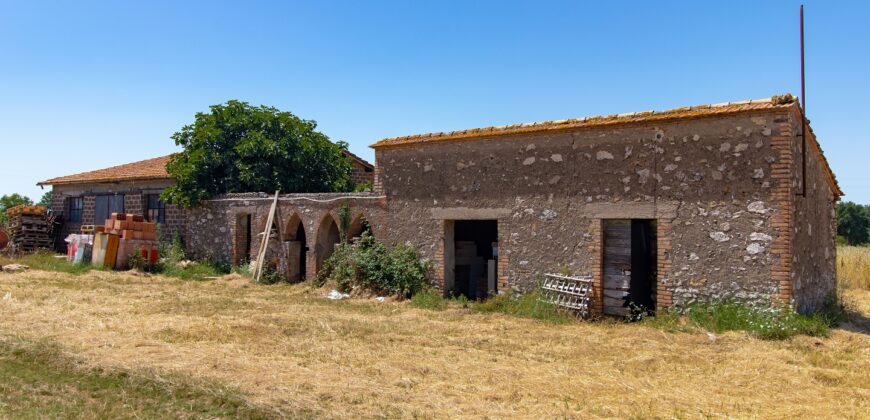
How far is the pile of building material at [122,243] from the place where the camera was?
17.8 meters

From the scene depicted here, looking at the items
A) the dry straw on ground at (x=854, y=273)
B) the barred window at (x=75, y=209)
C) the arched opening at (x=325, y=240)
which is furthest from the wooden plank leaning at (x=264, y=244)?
the dry straw on ground at (x=854, y=273)

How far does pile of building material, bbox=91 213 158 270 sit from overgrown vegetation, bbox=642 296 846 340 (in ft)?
45.6

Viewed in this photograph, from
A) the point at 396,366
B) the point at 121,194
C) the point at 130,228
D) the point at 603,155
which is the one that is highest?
the point at 603,155

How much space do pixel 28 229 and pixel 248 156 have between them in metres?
9.26

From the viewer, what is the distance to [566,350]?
28.2ft

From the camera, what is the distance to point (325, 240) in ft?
52.2

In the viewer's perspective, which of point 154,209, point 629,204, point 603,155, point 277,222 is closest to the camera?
point 629,204

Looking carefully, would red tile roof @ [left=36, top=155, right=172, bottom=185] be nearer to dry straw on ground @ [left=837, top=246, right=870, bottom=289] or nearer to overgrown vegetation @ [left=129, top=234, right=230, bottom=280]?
overgrown vegetation @ [left=129, top=234, right=230, bottom=280]

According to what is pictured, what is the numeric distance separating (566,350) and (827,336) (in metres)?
3.98

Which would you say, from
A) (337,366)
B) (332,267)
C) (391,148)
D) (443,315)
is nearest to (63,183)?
(332,267)

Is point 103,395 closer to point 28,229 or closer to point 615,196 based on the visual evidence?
point 615,196

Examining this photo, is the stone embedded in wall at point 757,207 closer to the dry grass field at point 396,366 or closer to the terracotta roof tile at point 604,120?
the terracotta roof tile at point 604,120

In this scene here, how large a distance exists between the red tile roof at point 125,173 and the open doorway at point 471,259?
10.2m

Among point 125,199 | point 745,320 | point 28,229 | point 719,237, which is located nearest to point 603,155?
point 719,237
